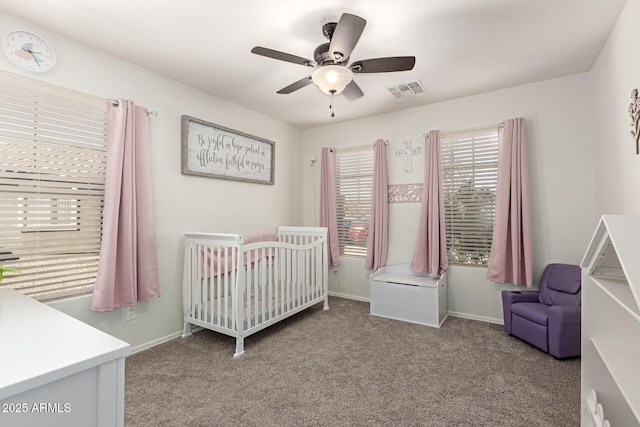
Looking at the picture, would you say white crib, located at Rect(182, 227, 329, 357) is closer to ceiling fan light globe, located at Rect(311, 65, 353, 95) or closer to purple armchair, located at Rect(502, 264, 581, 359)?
ceiling fan light globe, located at Rect(311, 65, 353, 95)

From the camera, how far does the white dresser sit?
2.38 ft

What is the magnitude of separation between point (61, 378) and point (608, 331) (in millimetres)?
2100

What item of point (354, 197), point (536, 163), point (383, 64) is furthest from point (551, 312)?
point (354, 197)

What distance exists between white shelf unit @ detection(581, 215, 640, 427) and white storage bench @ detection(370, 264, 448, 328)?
5.02 ft

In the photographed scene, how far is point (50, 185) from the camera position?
6.63 ft

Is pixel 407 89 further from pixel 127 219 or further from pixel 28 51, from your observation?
pixel 28 51

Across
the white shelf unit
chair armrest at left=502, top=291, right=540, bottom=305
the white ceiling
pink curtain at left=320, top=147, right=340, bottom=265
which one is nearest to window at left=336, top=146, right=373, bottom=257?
pink curtain at left=320, top=147, right=340, bottom=265

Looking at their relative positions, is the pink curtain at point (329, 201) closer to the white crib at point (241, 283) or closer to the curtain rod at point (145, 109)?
the white crib at point (241, 283)

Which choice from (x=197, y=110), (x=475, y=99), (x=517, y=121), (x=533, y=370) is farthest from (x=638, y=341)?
(x=197, y=110)

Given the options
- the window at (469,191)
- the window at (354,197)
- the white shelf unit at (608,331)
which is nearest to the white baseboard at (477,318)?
the window at (469,191)

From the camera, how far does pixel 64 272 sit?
210 centimetres

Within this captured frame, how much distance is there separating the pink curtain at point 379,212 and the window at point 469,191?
2.21 ft

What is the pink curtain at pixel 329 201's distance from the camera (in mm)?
3988

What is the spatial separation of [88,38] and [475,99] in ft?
11.4
